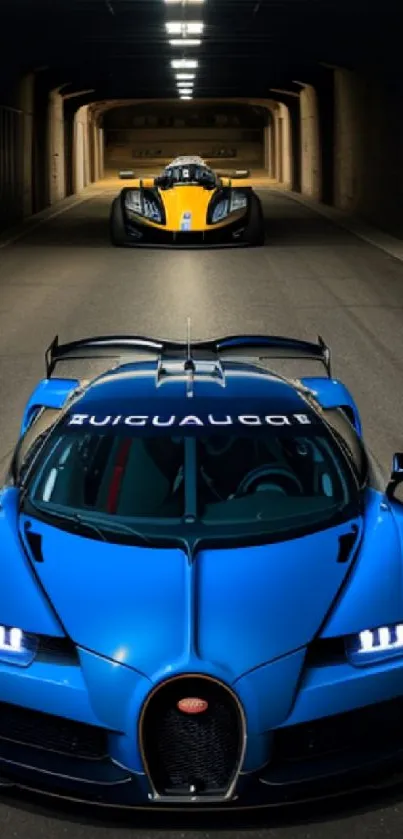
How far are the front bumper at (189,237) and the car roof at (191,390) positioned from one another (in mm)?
19358

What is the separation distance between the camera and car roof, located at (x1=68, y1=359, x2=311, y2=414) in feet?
16.4

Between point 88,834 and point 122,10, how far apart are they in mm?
24581

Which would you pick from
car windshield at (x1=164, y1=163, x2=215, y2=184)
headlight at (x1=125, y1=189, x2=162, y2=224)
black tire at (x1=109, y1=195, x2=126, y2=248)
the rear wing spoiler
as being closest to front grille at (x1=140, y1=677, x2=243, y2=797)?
the rear wing spoiler

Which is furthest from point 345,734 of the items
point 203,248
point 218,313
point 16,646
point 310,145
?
point 310,145

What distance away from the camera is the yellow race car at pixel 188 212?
24203mm

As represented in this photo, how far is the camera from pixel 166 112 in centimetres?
8950

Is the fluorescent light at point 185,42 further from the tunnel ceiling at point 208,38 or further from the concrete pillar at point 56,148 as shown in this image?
the concrete pillar at point 56,148

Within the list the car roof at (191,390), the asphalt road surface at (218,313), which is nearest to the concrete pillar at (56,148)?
the asphalt road surface at (218,313)

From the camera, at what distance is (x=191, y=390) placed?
5.13 m

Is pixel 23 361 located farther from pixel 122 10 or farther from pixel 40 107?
pixel 40 107

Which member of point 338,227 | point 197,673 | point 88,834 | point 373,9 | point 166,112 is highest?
point 166,112

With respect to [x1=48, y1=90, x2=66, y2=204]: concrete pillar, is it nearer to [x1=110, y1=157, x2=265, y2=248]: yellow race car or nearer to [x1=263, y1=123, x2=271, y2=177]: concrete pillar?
[x1=110, y1=157, x2=265, y2=248]: yellow race car

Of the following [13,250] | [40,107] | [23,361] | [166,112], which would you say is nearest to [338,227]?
[13,250]

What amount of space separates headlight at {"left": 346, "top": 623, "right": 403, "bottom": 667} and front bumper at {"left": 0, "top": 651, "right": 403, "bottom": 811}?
0.05 m
